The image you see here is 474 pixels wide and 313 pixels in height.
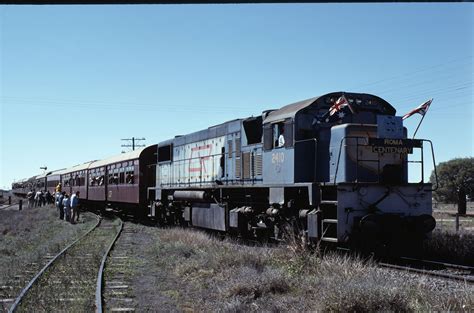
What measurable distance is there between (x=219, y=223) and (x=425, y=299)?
1021cm

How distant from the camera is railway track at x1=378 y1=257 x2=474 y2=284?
864cm

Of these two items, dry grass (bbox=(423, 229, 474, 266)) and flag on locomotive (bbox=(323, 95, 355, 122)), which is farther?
flag on locomotive (bbox=(323, 95, 355, 122))

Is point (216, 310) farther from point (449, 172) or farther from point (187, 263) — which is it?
point (449, 172)

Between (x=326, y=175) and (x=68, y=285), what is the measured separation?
20.2 feet

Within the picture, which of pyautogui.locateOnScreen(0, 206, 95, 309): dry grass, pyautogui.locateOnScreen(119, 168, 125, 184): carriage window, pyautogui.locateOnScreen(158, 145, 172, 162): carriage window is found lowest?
pyautogui.locateOnScreen(0, 206, 95, 309): dry grass

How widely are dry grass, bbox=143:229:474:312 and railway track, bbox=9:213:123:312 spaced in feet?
3.95

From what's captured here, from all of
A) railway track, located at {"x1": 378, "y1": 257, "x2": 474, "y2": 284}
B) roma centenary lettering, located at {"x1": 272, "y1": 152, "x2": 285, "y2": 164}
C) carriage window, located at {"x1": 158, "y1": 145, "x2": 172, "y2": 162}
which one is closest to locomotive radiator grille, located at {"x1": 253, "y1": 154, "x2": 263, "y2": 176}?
roma centenary lettering, located at {"x1": 272, "y1": 152, "x2": 285, "y2": 164}

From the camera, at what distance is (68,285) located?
28.7 ft

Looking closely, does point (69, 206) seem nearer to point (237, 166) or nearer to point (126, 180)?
point (126, 180)

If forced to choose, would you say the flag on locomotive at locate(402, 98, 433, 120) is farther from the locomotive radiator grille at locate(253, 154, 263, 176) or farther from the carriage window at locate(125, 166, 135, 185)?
the carriage window at locate(125, 166, 135, 185)

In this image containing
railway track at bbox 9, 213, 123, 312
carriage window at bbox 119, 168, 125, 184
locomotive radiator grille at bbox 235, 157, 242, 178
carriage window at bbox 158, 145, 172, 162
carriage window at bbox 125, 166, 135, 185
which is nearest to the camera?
railway track at bbox 9, 213, 123, 312

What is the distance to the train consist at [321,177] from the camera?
10742mm

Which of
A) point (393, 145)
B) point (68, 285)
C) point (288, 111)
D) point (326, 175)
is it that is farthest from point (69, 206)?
point (393, 145)

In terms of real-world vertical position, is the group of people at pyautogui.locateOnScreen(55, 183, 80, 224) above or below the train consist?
below
